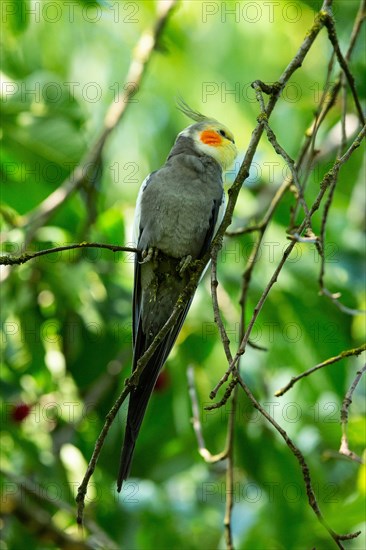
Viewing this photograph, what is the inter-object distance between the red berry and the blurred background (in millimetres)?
15

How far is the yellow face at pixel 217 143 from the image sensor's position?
4.43m

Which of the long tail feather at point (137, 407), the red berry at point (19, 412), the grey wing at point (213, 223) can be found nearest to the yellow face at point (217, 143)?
the grey wing at point (213, 223)

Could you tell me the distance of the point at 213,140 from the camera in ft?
14.8

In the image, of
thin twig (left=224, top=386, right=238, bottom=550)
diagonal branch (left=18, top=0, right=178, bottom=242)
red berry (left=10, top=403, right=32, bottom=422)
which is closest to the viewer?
thin twig (left=224, top=386, right=238, bottom=550)

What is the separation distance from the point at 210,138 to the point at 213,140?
0.02m

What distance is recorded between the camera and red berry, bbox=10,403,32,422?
17.1 ft

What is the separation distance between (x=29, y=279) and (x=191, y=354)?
3.50ft

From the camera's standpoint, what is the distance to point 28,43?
21.6ft

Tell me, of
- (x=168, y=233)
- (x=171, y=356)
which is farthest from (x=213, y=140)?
(x=171, y=356)

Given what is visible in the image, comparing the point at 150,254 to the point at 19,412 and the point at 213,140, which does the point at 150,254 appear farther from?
the point at 19,412

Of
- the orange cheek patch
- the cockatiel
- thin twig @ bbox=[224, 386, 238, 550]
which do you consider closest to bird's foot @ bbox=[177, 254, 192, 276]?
the cockatiel

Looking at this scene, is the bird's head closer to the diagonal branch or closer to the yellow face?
the yellow face

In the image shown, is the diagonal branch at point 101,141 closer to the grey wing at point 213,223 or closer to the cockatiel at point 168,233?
the cockatiel at point 168,233

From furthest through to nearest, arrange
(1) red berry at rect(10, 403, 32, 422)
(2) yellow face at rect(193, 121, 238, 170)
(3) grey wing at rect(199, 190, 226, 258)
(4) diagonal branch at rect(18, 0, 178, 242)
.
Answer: (1) red berry at rect(10, 403, 32, 422) < (4) diagonal branch at rect(18, 0, 178, 242) < (2) yellow face at rect(193, 121, 238, 170) < (3) grey wing at rect(199, 190, 226, 258)
